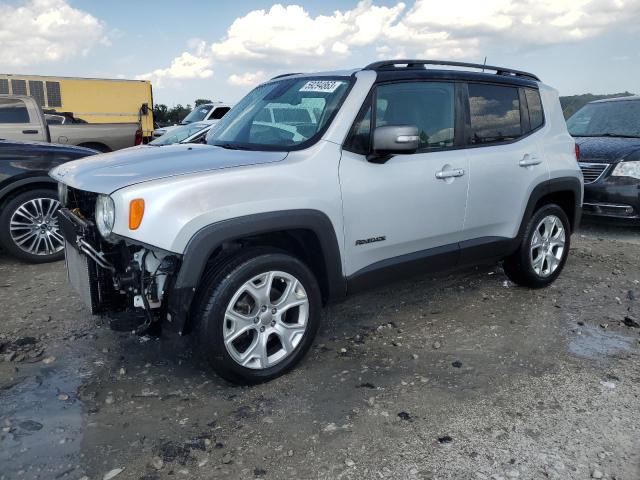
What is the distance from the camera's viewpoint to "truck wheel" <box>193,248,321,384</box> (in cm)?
290

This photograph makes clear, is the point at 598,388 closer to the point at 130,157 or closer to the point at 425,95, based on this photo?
the point at 425,95

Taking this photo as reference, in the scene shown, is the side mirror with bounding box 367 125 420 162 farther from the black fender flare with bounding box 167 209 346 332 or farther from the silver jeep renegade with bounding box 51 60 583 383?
the black fender flare with bounding box 167 209 346 332

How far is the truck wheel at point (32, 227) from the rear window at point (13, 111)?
4.22 meters

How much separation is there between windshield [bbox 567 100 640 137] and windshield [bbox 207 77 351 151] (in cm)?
565

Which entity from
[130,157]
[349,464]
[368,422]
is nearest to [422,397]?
[368,422]

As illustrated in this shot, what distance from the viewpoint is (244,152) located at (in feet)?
11.0

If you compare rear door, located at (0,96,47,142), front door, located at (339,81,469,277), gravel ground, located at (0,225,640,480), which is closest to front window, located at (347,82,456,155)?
front door, located at (339,81,469,277)

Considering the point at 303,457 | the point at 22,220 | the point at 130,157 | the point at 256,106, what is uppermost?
the point at 256,106

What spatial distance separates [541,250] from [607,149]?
314cm

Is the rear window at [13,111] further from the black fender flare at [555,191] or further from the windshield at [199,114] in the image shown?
the black fender flare at [555,191]

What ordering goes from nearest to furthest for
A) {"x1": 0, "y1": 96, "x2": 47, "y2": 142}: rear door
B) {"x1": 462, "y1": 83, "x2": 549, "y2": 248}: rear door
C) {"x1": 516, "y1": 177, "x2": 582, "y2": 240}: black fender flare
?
{"x1": 462, "y1": 83, "x2": 549, "y2": 248}: rear door
{"x1": 516, "y1": 177, "x2": 582, "y2": 240}: black fender flare
{"x1": 0, "y1": 96, "x2": 47, "y2": 142}: rear door

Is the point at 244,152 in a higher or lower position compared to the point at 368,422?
higher

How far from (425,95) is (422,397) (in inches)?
80.7

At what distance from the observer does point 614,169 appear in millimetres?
6836
